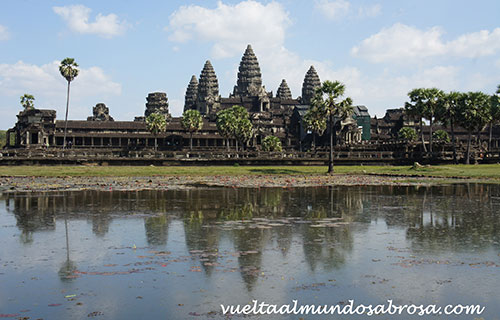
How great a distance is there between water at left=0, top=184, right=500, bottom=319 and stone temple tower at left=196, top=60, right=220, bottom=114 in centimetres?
16485

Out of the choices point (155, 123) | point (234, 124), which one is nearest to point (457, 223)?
point (234, 124)

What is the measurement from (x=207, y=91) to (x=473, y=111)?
127 metres

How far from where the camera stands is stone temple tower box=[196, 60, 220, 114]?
625ft

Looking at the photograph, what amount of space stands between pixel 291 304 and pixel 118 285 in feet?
12.1

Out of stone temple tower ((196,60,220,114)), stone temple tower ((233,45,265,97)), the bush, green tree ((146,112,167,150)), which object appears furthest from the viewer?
stone temple tower ((233,45,265,97))

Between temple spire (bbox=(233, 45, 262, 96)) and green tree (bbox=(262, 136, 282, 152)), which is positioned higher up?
temple spire (bbox=(233, 45, 262, 96))

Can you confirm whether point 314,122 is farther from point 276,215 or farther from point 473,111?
point 276,215

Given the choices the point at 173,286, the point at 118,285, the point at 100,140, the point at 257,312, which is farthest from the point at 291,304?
the point at 100,140

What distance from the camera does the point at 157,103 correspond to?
183 metres

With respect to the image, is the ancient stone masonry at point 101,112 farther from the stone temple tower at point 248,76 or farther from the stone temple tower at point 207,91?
the stone temple tower at point 248,76

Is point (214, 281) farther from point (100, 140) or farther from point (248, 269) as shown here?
point (100, 140)

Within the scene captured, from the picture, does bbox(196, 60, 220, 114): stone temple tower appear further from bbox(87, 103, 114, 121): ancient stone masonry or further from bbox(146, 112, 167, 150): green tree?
bbox(146, 112, 167, 150): green tree

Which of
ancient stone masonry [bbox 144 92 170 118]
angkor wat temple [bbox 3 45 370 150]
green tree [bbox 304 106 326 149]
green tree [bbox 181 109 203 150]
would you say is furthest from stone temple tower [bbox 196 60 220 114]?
green tree [bbox 304 106 326 149]

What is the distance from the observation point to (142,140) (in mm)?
131500
